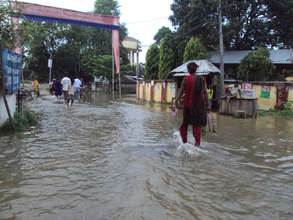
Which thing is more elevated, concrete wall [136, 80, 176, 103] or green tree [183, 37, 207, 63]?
green tree [183, 37, 207, 63]

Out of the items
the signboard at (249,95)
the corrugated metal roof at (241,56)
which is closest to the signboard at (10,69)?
the signboard at (249,95)

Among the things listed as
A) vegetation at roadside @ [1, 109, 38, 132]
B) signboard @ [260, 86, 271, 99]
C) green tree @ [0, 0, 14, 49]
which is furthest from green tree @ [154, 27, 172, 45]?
green tree @ [0, 0, 14, 49]

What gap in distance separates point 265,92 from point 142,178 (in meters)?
13.7

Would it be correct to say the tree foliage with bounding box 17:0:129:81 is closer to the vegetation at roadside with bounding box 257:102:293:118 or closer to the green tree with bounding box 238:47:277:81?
the green tree with bounding box 238:47:277:81

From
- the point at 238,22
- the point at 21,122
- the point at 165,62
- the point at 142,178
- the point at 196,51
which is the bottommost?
the point at 142,178

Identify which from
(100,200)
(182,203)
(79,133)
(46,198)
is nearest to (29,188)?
(46,198)

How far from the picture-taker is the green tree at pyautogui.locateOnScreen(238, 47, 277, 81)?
2108 centimetres

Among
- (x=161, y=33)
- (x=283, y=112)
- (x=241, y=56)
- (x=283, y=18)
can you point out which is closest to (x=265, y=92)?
(x=283, y=112)

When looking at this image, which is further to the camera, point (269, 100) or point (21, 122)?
point (269, 100)

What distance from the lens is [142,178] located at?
374 cm

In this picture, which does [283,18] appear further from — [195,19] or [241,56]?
[195,19]

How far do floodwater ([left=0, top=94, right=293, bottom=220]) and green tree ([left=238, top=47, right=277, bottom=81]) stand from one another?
1630 centimetres

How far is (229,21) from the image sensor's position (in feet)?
86.9

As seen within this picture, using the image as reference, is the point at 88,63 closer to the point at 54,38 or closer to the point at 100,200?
the point at 54,38
